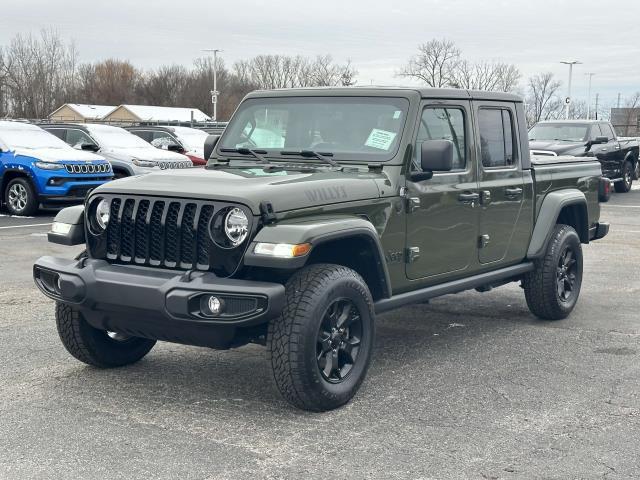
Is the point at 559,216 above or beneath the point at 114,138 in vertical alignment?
beneath

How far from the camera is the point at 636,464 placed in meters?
4.29

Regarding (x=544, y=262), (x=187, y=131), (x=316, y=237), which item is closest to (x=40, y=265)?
(x=316, y=237)

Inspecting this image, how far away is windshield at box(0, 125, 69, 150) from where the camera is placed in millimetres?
15969

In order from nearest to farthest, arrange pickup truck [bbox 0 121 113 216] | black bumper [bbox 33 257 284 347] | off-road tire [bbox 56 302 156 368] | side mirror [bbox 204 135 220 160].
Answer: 1. black bumper [bbox 33 257 284 347]
2. off-road tire [bbox 56 302 156 368]
3. side mirror [bbox 204 135 220 160]
4. pickup truck [bbox 0 121 113 216]

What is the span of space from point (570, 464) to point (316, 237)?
1.69 metres

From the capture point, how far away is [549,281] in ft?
23.8

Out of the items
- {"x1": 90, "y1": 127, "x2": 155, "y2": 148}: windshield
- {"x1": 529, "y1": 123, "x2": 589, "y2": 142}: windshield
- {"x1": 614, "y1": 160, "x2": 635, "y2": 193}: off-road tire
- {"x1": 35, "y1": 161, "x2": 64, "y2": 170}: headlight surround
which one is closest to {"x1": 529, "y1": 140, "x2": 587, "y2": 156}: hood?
{"x1": 529, "y1": 123, "x2": 589, "y2": 142}: windshield

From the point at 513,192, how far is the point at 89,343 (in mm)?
3284

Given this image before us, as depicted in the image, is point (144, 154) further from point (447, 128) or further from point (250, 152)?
point (447, 128)

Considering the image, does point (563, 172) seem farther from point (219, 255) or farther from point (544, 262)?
point (219, 255)

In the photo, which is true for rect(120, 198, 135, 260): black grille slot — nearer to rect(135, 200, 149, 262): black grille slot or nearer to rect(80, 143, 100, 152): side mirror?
rect(135, 200, 149, 262): black grille slot

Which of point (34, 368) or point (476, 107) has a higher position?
point (476, 107)

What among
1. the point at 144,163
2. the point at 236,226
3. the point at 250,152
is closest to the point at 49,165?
the point at 144,163

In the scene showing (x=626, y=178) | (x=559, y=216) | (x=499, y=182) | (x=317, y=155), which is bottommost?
(x=626, y=178)
